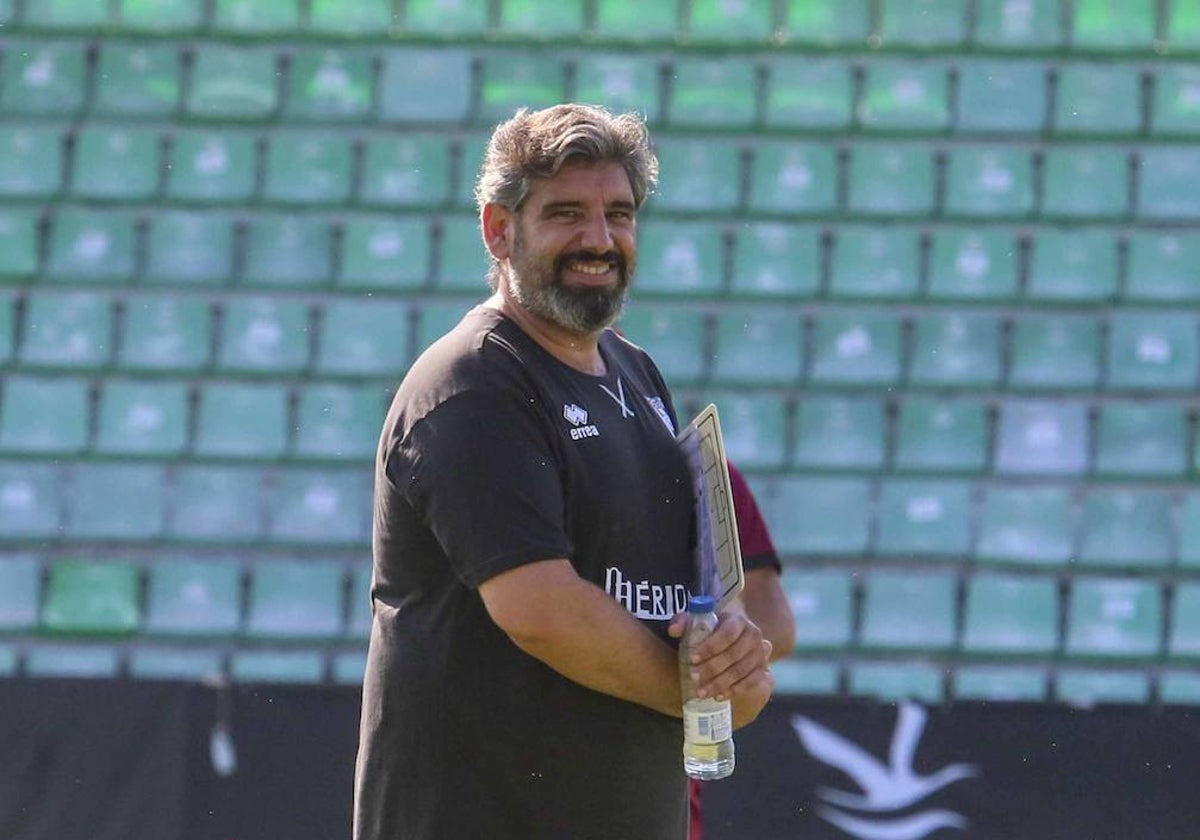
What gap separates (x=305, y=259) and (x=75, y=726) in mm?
2869

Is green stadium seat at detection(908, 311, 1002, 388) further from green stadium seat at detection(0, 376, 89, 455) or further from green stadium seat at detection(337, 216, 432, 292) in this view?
green stadium seat at detection(0, 376, 89, 455)

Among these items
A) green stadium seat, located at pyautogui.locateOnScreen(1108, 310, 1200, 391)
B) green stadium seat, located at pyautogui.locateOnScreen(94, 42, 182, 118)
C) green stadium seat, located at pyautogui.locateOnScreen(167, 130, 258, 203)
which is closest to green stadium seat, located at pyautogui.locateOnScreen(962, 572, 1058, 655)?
green stadium seat, located at pyautogui.locateOnScreen(1108, 310, 1200, 391)

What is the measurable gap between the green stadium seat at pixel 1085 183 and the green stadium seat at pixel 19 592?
13.7 ft

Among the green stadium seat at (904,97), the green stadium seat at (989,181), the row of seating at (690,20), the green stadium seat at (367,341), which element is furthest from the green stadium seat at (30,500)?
the green stadium seat at (989,181)

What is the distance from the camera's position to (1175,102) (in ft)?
25.2

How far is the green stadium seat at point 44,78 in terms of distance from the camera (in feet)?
26.0

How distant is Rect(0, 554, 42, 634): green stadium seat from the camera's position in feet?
22.8

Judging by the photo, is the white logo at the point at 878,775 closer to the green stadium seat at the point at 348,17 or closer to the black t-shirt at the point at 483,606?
the black t-shirt at the point at 483,606

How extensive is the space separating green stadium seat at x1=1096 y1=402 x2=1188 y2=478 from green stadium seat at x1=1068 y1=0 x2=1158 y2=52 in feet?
5.37

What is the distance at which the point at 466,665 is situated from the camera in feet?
7.14

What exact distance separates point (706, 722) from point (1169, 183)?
5.92 m

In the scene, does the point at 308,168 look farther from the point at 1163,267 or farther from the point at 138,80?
the point at 1163,267

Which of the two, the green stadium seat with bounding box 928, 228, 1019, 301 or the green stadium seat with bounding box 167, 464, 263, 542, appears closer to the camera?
the green stadium seat with bounding box 167, 464, 263, 542

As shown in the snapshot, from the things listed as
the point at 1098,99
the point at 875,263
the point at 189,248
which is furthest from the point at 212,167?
the point at 1098,99
